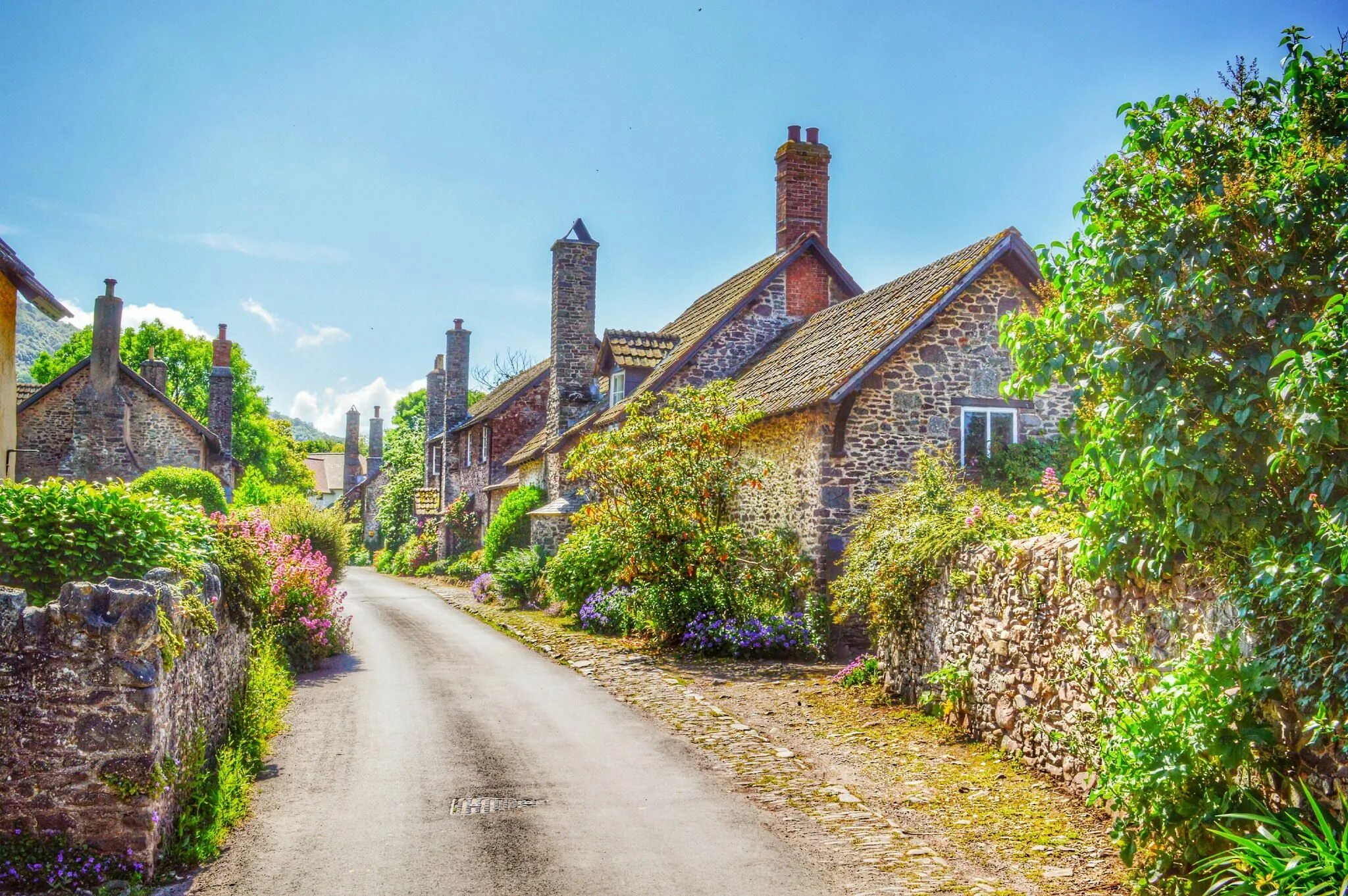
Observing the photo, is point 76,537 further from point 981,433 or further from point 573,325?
A: point 573,325

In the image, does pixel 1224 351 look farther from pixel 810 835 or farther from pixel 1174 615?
pixel 810 835

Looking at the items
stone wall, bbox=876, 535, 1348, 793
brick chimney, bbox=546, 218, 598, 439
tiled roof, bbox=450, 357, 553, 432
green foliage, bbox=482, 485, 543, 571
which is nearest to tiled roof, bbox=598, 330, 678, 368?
brick chimney, bbox=546, 218, 598, 439

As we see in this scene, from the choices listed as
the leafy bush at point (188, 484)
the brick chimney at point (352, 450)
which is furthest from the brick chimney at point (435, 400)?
the brick chimney at point (352, 450)

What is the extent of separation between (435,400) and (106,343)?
13.6 metres

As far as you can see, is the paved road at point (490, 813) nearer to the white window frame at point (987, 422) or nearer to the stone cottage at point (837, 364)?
the stone cottage at point (837, 364)

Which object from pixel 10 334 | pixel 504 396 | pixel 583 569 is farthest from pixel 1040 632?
pixel 504 396

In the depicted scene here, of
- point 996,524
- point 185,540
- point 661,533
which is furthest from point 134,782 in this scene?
point 661,533

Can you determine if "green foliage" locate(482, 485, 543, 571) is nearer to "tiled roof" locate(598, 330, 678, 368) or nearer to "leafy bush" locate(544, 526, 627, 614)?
"tiled roof" locate(598, 330, 678, 368)

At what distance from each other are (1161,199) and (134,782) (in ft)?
24.4

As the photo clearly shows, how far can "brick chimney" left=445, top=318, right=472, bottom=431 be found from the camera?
39062 millimetres

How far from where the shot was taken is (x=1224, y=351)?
236 inches

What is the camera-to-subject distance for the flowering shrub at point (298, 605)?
44.3 feet

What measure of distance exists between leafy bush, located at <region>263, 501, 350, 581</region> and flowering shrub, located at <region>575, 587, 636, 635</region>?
5586 millimetres

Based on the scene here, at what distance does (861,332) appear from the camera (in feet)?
55.7
